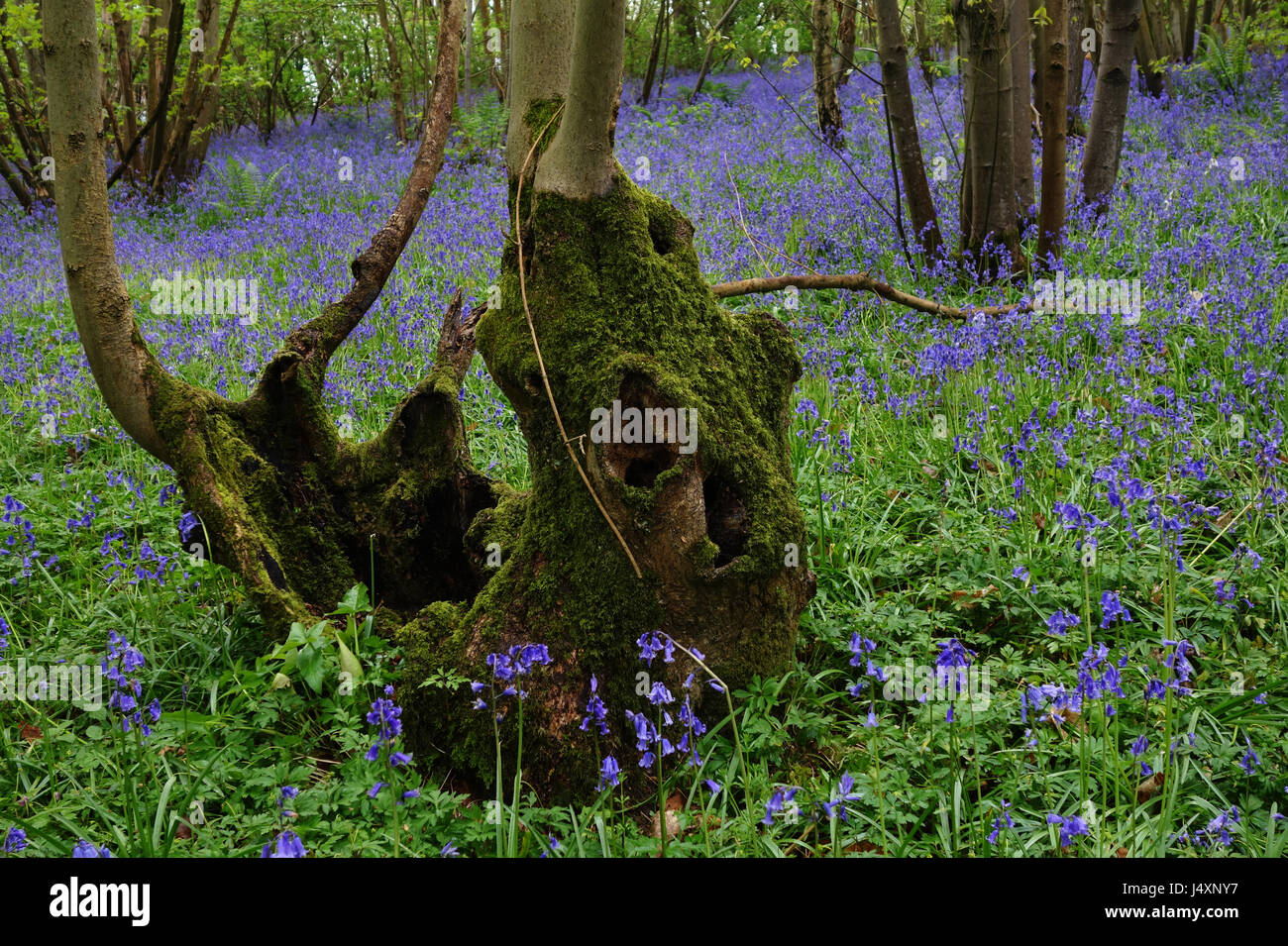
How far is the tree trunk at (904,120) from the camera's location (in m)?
6.75

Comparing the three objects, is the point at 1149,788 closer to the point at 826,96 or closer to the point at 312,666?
the point at 312,666

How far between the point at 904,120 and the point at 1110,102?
165 cm

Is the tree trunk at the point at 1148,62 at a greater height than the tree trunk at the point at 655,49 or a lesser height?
lesser

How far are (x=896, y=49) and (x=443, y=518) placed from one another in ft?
17.9

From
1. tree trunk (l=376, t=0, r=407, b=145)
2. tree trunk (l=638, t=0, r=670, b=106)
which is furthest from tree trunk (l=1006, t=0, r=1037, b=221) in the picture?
tree trunk (l=638, t=0, r=670, b=106)

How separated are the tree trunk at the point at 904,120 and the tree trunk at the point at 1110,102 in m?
1.39

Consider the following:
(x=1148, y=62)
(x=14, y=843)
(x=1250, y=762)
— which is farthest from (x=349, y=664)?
(x=1148, y=62)

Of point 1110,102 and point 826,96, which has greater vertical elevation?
point 826,96

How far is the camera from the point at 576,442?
8.57 feet

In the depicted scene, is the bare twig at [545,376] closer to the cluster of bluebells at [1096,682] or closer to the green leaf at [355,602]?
the green leaf at [355,602]

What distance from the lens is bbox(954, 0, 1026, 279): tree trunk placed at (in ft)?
20.9

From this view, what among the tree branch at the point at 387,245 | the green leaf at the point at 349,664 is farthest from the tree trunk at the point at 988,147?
the green leaf at the point at 349,664

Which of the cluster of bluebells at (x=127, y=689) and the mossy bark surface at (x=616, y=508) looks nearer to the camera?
the cluster of bluebells at (x=127, y=689)

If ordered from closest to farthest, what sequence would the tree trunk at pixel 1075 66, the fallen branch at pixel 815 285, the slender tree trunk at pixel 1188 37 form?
the fallen branch at pixel 815 285 → the tree trunk at pixel 1075 66 → the slender tree trunk at pixel 1188 37
